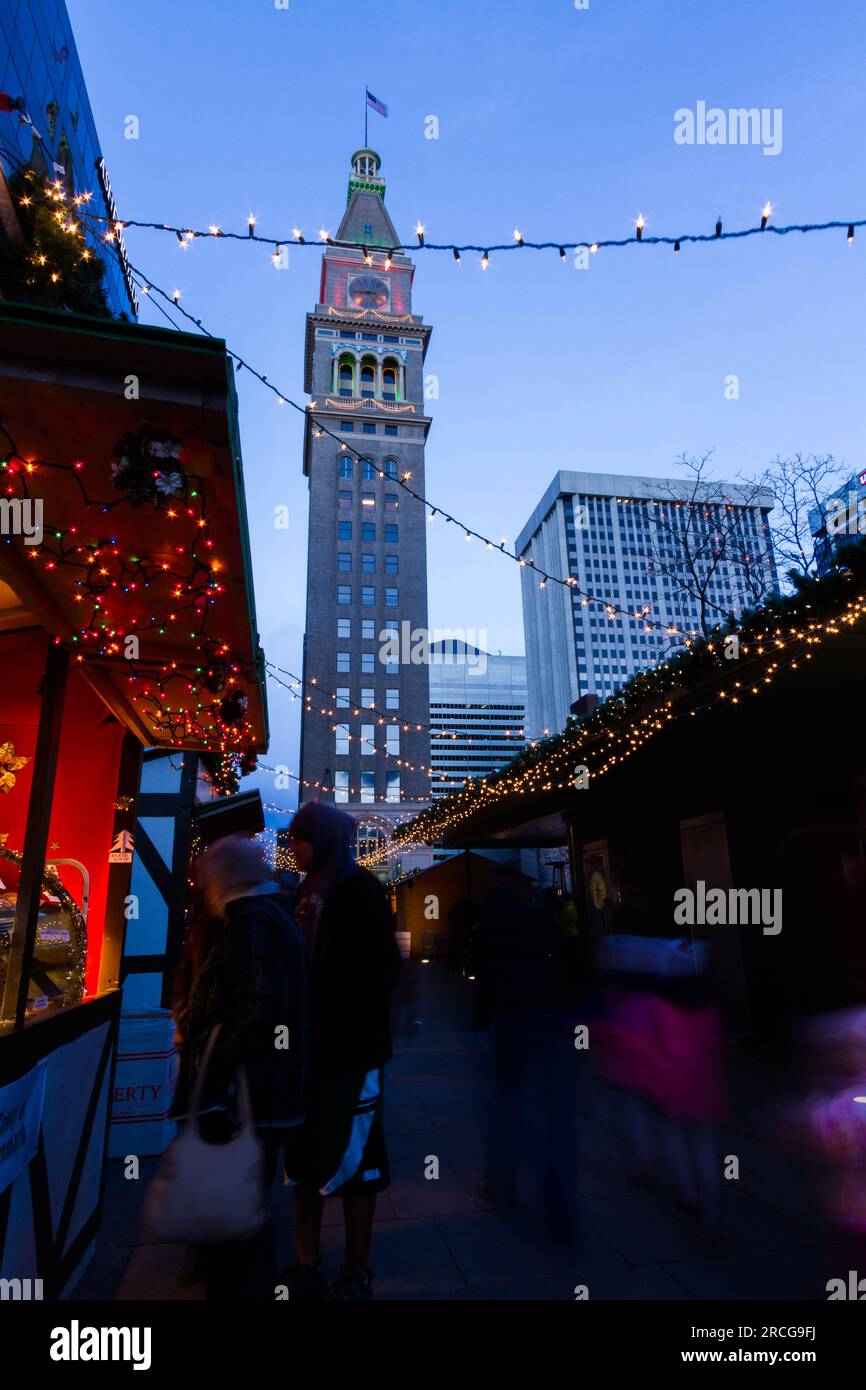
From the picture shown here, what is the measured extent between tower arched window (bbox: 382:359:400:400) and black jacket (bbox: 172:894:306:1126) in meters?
65.9

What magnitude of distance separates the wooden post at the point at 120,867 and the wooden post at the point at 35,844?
82.7 inches

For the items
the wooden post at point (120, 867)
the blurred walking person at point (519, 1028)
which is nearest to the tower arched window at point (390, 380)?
the wooden post at point (120, 867)

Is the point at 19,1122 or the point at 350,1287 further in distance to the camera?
the point at 350,1287

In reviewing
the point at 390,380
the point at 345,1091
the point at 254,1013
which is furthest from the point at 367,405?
the point at 254,1013

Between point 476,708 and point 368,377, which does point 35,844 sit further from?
point 476,708

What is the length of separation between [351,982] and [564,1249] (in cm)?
193

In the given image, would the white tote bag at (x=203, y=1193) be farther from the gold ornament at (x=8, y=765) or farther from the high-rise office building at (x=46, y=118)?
the high-rise office building at (x=46, y=118)

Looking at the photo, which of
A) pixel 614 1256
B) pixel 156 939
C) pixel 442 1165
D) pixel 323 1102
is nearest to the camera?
pixel 323 1102

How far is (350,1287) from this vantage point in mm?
2617

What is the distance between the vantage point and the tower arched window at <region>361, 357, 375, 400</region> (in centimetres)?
6200

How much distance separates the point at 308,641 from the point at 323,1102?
5189 centimetres
